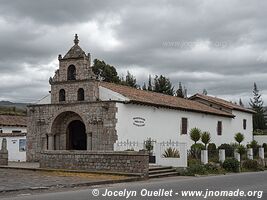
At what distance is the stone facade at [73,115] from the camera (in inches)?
1100

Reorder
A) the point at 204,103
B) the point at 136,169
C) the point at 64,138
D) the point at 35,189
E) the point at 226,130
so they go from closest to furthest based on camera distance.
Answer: the point at 35,189 < the point at 136,169 < the point at 64,138 < the point at 226,130 < the point at 204,103

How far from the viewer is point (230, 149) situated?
106 ft

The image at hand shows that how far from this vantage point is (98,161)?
23000 mm

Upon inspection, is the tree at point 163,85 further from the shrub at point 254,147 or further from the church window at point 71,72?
the church window at point 71,72

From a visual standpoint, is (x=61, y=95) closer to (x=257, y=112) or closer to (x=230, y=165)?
(x=230, y=165)

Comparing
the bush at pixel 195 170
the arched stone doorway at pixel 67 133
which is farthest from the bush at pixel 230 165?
the arched stone doorway at pixel 67 133

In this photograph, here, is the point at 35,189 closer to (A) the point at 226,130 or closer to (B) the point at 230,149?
(B) the point at 230,149

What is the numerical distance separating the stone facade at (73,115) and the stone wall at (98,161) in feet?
12.6

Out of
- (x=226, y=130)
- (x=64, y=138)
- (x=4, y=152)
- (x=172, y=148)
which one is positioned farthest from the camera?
(x=226, y=130)

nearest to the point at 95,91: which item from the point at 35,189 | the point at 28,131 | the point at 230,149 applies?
the point at 28,131

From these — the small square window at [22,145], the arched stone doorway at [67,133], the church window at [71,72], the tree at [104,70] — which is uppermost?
the tree at [104,70]

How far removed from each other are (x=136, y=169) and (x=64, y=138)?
10.6 meters

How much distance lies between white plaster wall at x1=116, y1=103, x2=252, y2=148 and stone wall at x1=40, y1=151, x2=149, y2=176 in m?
4.36

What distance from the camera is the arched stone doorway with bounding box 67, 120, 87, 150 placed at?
31.1 meters
